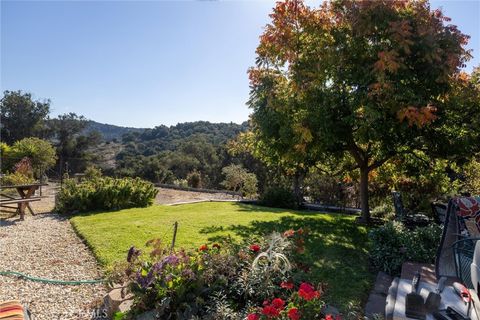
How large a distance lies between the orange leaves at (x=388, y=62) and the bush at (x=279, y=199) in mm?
6923

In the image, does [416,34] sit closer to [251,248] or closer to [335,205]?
[251,248]

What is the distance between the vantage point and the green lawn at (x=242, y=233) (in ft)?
15.3

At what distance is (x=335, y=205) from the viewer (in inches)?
500

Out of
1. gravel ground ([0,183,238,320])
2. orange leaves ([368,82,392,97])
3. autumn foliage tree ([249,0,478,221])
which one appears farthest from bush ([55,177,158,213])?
orange leaves ([368,82,392,97])

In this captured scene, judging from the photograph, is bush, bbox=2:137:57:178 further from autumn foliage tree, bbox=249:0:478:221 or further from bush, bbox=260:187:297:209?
autumn foliage tree, bbox=249:0:478:221

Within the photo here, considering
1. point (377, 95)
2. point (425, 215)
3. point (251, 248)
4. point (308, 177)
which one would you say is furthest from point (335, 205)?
point (251, 248)

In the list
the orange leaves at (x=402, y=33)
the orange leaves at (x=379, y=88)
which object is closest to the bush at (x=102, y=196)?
the orange leaves at (x=379, y=88)

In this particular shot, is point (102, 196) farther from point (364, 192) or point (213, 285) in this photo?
point (213, 285)

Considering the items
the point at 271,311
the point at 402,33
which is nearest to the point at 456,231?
the point at 271,311

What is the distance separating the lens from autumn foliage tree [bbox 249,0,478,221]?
5.98 meters

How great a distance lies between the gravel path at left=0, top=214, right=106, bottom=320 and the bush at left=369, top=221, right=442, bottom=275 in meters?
3.68

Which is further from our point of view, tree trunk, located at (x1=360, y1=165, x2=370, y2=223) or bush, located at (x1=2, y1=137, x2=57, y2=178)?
bush, located at (x1=2, y1=137, x2=57, y2=178)

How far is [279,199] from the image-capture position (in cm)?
1211

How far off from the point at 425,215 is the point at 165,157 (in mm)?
27735
